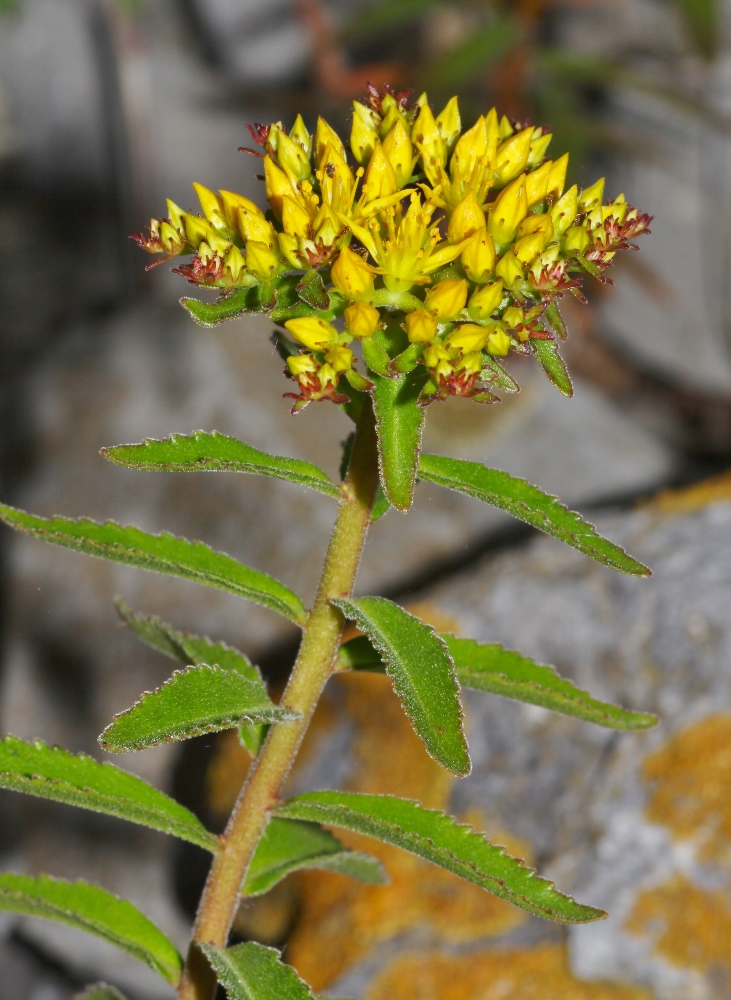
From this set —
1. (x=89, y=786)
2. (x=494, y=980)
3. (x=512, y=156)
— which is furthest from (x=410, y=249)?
(x=494, y=980)

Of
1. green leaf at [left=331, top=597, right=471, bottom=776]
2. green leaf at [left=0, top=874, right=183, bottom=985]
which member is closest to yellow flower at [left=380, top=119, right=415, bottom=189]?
green leaf at [left=331, top=597, right=471, bottom=776]

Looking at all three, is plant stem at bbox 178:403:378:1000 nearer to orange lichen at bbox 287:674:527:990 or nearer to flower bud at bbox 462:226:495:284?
flower bud at bbox 462:226:495:284

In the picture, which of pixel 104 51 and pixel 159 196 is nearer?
pixel 159 196

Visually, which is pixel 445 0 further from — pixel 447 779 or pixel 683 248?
pixel 447 779

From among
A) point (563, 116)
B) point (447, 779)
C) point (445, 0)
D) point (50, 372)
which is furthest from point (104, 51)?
point (447, 779)

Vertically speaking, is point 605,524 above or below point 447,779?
above

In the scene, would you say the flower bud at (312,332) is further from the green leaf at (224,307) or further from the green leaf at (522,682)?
the green leaf at (522,682)
